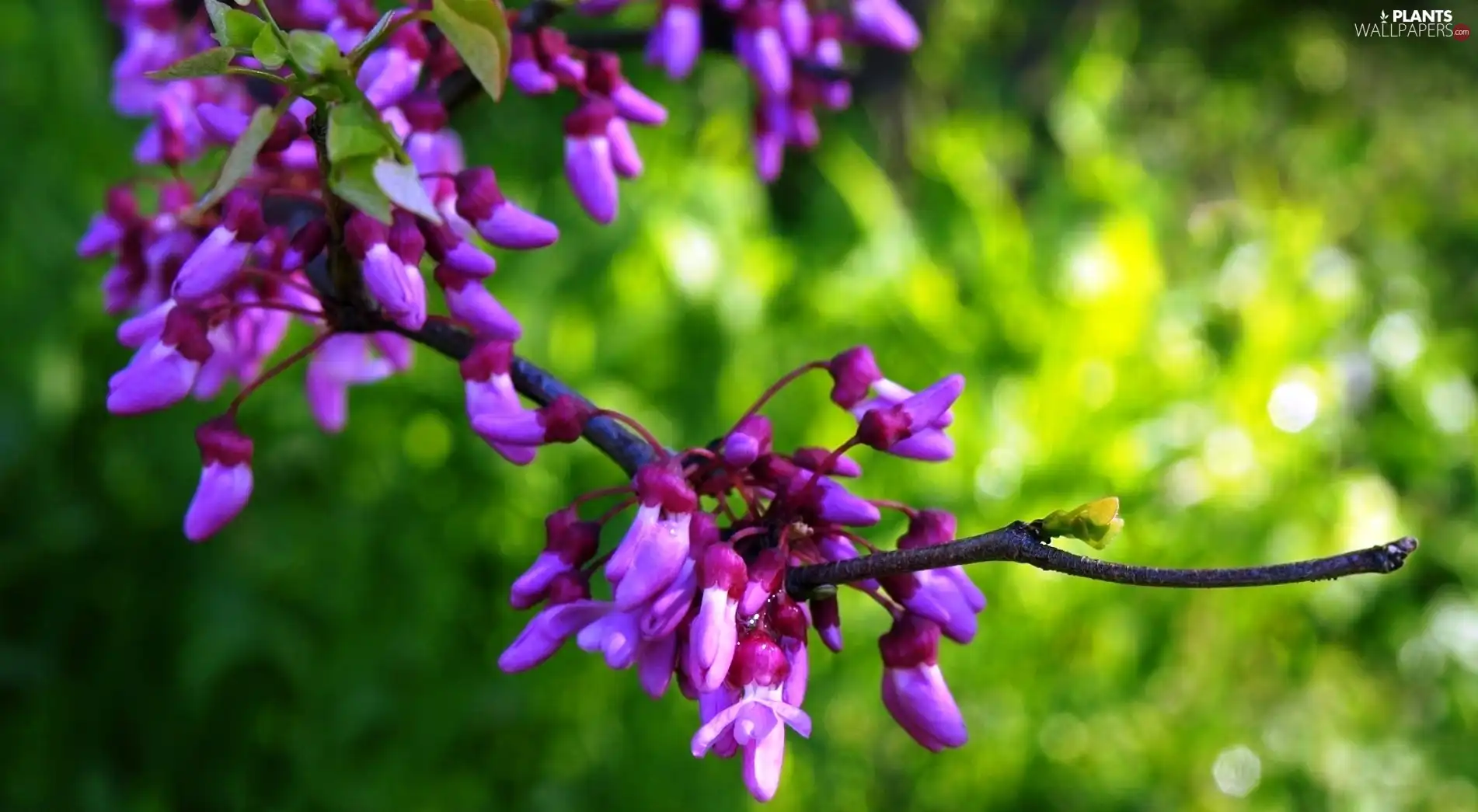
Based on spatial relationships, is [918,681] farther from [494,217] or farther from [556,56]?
[556,56]

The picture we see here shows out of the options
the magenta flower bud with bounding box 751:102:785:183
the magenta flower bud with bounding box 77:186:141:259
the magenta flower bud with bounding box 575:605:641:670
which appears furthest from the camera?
the magenta flower bud with bounding box 751:102:785:183

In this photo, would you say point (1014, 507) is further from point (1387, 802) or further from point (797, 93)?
point (797, 93)

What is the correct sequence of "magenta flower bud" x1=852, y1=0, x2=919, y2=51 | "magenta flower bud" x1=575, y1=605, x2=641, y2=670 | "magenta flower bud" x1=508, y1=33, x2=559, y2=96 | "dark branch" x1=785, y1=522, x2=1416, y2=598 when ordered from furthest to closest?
"magenta flower bud" x1=852, y1=0, x2=919, y2=51 < "magenta flower bud" x1=508, y1=33, x2=559, y2=96 < "magenta flower bud" x1=575, y1=605, x2=641, y2=670 < "dark branch" x1=785, y1=522, x2=1416, y2=598

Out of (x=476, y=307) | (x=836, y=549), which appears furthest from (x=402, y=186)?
(x=836, y=549)

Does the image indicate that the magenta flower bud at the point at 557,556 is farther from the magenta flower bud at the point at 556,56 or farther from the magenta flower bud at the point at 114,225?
the magenta flower bud at the point at 114,225

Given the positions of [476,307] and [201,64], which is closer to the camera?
[201,64]

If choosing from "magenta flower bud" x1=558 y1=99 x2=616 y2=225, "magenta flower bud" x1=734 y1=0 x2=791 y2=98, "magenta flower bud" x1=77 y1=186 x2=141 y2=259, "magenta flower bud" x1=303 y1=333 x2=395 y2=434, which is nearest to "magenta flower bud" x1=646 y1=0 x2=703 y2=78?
"magenta flower bud" x1=734 y1=0 x2=791 y2=98

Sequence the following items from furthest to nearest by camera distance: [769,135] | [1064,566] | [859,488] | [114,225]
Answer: [859,488]
[769,135]
[114,225]
[1064,566]

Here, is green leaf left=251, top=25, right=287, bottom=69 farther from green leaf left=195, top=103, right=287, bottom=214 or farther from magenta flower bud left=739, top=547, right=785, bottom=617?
magenta flower bud left=739, top=547, right=785, bottom=617
